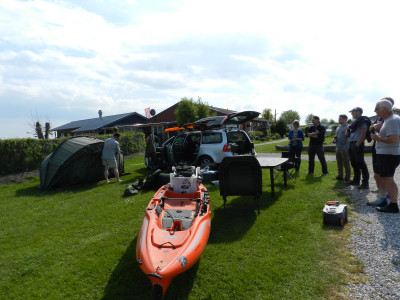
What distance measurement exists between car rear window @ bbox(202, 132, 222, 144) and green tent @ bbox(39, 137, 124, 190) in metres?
4.32

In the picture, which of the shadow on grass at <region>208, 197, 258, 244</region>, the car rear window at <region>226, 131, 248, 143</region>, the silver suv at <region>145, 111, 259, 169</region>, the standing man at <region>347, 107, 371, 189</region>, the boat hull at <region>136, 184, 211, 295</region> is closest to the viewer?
the boat hull at <region>136, 184, 211, 295</region>

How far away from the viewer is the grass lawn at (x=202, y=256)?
3277 millimetres

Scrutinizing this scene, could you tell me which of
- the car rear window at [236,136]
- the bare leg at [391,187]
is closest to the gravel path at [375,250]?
the bare leg at [391,187]

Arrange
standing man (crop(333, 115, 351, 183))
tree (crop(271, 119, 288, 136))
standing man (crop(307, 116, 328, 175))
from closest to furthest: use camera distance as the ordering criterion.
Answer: standing man (crop(333, 115, 351, 183)), standing man (crop(307, 116, 328, 175)), tree (crop(271, 119, 288, 136))

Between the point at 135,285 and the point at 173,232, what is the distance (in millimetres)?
836

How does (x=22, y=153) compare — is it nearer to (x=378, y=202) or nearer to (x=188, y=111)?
(x=378, y=202)

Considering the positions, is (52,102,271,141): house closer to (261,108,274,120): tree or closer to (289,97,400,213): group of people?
(289,97,400,213): group of people

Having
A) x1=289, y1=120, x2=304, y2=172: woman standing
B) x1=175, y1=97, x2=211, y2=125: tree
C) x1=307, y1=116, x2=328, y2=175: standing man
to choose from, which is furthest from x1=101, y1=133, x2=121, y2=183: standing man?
x1=175, y1=97, x2=211, y2=125: tree

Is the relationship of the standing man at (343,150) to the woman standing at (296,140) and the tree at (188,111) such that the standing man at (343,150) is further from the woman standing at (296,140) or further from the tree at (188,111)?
the tree at (188,111)

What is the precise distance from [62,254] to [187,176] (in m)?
2.73

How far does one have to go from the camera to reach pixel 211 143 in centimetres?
960

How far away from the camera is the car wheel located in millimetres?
9663

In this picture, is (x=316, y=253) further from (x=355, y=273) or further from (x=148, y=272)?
(x=148, y=272)

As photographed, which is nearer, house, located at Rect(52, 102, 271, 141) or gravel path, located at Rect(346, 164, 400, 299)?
gravel path, located at Rect(346, 164, 400, 299)
